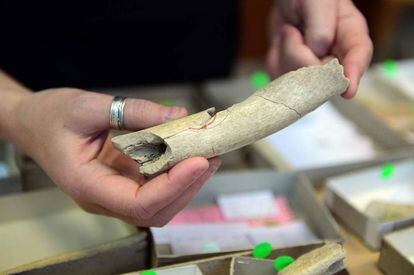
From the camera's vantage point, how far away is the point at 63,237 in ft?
2.72

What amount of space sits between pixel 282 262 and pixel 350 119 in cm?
75

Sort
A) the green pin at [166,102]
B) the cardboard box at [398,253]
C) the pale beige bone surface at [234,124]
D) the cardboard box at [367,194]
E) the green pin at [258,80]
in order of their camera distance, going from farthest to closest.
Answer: the green pin at [258,80]
the green pin at [166,102]
the cardboard box at [367,194]
the cardboard box at [398,253]
the pale beige bone surface at [234,124]

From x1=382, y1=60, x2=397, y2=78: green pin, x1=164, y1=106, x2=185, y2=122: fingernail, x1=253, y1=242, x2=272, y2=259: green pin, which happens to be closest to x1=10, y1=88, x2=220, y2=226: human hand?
x1=164, y1=106, x2=185, y2=122: fingernail

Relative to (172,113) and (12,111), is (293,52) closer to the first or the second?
(172,113)

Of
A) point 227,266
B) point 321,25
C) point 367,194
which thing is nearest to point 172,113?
point 227,266

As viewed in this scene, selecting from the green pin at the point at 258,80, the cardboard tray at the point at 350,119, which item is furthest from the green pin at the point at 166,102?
the green pin at the point at 258,80

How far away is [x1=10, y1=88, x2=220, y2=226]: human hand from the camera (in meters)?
0.63

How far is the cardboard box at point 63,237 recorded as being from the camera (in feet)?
2.30

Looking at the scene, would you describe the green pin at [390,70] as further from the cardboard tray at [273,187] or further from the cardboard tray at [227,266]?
the cardboard tray at [227,266]

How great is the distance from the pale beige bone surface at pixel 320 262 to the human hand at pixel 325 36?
10.2 inches

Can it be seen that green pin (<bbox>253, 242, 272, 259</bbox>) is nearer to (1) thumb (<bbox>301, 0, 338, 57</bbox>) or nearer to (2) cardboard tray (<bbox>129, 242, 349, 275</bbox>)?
(2) cardboard tray (<bbox>129, 242, 349, 275</bbox>)

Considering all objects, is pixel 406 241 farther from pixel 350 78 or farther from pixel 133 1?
pixel 133 1

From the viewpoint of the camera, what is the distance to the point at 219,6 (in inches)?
57.7

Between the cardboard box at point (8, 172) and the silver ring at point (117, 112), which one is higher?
the silver ring at point (117, 112)
